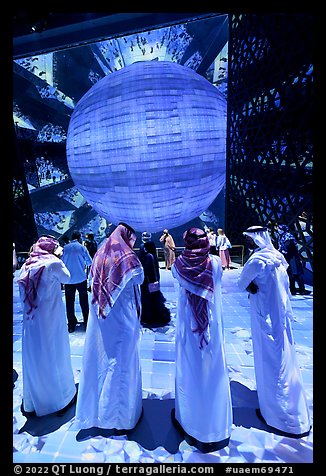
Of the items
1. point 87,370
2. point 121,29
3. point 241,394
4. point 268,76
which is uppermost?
point 121,29

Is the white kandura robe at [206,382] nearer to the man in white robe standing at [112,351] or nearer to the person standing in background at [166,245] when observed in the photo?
the man in white robe standing at [112,351]

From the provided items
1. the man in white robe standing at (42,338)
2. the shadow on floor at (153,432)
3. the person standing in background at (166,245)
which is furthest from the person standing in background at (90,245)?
the shadow on floor at (153,432)

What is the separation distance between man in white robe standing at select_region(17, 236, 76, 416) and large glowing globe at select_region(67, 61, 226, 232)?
461cm

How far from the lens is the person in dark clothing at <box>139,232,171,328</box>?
15.3 feet

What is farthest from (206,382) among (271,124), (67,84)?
(67,84)

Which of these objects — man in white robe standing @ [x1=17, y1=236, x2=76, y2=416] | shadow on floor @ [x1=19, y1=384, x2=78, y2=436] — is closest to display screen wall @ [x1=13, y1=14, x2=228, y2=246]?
man in white robe standing @ [x1=17, y1=236, x2=76, y2=416]

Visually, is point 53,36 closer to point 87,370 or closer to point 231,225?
point 231,225

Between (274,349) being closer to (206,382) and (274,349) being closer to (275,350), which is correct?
(275,350)

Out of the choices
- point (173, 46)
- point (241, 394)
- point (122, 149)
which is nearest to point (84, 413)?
point (241, 394)

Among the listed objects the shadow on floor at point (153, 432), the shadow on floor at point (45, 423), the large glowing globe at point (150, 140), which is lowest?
the shadow on floor at point (45, 423)

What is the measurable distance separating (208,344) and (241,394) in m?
1.09

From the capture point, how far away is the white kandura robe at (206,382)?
2.33 metres

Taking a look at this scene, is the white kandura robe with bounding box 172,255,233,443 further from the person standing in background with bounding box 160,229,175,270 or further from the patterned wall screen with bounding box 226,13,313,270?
the patterned wall screen with bounding box 226,13,313,270

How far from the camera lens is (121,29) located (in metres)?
11.8
